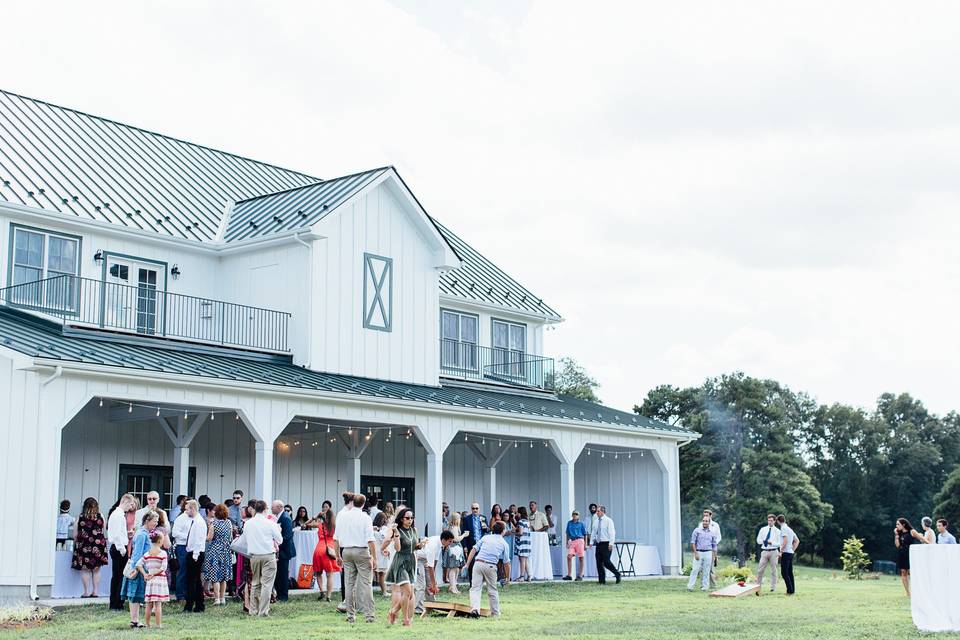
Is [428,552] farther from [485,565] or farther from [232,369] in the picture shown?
[232,369]

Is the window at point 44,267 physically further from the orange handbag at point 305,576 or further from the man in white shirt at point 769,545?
the man in white shirt at point 769,545

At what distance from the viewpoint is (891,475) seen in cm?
6156

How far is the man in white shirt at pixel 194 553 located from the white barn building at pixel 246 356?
207 centimetres

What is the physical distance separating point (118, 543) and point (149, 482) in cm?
585

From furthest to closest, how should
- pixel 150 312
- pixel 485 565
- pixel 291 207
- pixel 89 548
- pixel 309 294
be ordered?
pixel 291 207 → pixel 309 294 → pixel 150 312 → pixel 89 548 → pixel 485 565

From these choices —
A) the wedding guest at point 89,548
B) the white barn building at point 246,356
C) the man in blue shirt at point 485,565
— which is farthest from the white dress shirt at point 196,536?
the man in blue shirt at point 485,565

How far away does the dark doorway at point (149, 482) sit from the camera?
22312 mm

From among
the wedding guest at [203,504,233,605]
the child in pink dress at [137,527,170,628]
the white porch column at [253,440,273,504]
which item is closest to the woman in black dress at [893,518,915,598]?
the white porch column at [253,440,273,504]

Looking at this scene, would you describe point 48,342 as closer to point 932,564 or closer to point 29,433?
point 29,433

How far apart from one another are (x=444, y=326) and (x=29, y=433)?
1444cm

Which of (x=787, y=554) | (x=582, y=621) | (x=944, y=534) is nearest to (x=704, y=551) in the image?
(x=787, y=554)

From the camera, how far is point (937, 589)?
15227 mm

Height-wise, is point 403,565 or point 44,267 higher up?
point 44,267

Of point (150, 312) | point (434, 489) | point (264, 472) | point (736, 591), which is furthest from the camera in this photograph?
point (150, 312)
